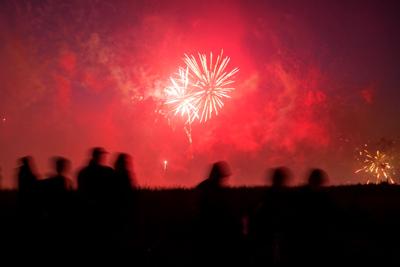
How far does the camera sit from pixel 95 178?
10719mm

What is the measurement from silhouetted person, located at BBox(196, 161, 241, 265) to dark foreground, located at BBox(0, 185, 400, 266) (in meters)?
0.02

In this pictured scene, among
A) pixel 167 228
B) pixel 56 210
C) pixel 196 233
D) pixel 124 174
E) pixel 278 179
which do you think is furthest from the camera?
pixel 167 228

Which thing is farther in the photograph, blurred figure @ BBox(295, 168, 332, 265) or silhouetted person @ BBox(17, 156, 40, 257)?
silhouetted person @ BBox(17, 156, 40, 257)

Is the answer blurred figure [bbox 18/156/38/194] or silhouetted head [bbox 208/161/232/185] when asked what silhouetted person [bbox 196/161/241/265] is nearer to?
silhouetted head [bbox 208/161/232/185]

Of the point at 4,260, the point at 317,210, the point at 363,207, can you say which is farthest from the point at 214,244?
the point at 363,207

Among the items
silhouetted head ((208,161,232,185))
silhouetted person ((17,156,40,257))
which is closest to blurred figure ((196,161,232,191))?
silhouetted head ((208,161,232,185))

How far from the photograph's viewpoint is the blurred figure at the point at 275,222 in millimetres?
9312

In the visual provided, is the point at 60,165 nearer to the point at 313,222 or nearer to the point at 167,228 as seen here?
the point at 167,228

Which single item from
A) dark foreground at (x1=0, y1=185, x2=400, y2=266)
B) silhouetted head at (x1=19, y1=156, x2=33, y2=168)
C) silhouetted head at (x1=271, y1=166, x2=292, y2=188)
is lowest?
dark foreground at (x1=0, y1=185, x2=400, y2=266)

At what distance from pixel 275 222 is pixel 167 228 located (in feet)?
14.5

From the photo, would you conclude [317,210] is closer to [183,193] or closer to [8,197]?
[183,193]

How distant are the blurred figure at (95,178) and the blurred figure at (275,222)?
10.6ft

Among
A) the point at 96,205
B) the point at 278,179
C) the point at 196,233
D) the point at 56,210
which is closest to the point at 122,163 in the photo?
the point at 96,205

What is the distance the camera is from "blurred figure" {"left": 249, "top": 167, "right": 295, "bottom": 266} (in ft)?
30.6
